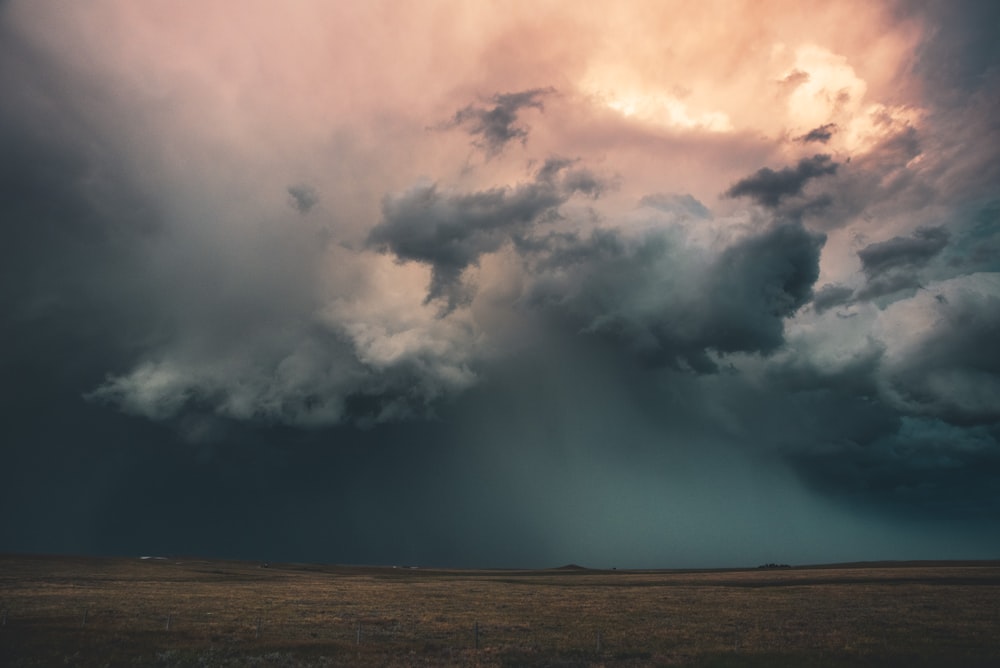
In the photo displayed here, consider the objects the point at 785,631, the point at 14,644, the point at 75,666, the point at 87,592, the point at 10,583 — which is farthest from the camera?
the point at 10,583

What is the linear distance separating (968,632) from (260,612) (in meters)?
57.3

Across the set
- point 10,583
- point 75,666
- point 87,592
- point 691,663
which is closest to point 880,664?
point 691,663

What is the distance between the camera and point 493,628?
4709cm

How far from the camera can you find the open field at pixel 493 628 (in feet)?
115

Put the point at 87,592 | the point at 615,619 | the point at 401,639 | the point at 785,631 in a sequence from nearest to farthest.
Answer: the point at 401,639, the point at 785,631, the point at 615,619, the point at 87,592

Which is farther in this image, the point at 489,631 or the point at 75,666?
the point at 489,631

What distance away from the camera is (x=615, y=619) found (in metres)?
52.5

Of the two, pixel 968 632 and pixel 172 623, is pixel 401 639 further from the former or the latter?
pixel 968 632

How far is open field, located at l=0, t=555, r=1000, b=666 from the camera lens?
3516cm

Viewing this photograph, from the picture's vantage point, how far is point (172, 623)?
4628 cm

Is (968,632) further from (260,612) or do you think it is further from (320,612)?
(260,612)

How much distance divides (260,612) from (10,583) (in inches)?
1807

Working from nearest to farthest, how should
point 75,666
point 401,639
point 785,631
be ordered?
point 75,666 < point 401,639 < point 785,631

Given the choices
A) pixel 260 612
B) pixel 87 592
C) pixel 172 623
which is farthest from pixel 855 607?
pixel 87 592
